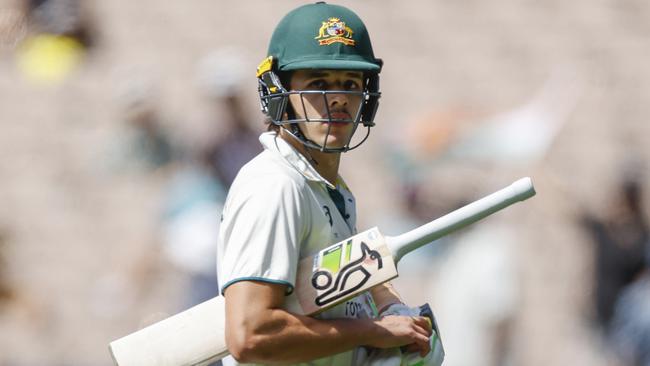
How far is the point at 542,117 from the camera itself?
452 inches

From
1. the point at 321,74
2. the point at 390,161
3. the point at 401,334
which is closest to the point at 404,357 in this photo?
the point at 401,334

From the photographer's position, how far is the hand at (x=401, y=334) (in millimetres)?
3982

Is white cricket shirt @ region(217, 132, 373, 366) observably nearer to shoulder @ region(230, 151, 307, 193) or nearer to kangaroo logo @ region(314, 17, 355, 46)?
shoulder @ region(230, 151, 307, 193)

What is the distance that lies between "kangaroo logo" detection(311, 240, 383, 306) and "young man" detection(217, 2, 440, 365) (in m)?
0.06

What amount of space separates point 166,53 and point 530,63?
115 inches

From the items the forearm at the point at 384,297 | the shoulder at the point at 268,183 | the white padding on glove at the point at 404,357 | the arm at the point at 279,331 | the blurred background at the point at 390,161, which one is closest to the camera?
the arm at the point at 279,331

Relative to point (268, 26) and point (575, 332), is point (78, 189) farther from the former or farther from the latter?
point (575, 332)

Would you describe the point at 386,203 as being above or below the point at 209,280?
above

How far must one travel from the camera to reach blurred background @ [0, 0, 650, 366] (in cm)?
801

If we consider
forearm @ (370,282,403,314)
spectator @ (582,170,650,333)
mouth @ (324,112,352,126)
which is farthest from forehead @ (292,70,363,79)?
spectator @ (582,170,650,333)

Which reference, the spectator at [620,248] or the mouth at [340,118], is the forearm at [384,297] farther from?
the spectator at [620,248]

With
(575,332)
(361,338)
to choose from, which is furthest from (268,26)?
(361,338)

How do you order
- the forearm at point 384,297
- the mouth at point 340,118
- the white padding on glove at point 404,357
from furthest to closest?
the forearm at point 384,297, the mouth at point 340,118, the white padding on glove at point 404,357

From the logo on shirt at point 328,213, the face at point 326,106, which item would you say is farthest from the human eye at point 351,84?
the logo on shirt at point 328,213
